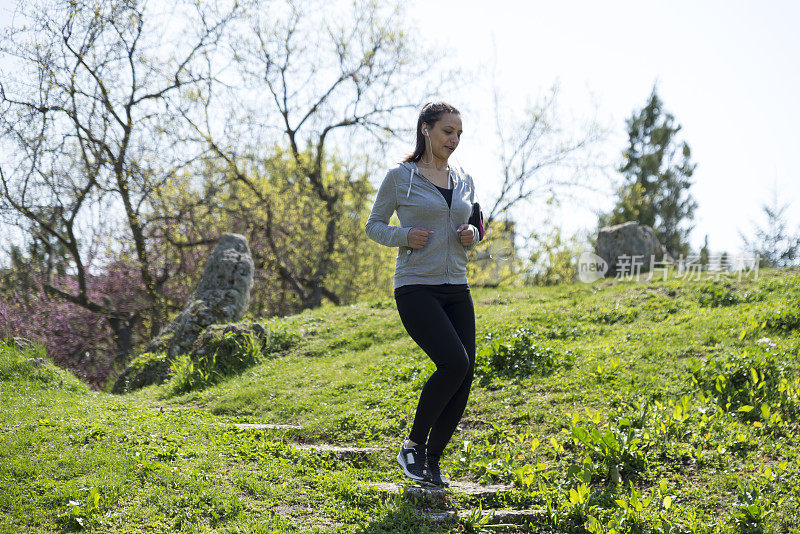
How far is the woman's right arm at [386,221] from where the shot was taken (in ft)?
11.6

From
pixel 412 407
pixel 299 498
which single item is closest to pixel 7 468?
pixel 299 498

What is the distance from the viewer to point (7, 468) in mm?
3859

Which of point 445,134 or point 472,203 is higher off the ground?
point 445,134

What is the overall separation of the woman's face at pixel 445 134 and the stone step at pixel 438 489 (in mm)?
2043

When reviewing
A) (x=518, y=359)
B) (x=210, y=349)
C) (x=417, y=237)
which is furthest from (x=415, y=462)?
(x=210, y=349)

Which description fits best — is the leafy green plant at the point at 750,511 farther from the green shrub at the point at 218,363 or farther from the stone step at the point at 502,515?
the green shrub at the point at 218,363

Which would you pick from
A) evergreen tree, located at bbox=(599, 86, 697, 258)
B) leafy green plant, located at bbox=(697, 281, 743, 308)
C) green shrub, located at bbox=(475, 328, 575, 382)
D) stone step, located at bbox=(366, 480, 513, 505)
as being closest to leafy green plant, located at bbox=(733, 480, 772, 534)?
stone step, located at bbox=(366, 480, 513, 505)

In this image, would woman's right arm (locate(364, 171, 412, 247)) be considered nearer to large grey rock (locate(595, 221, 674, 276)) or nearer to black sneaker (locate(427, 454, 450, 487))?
black sneaker (locate(427, 454, 450, 487))

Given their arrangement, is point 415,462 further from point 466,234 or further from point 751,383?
point 751,383

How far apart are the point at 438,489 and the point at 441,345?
40.7 inches

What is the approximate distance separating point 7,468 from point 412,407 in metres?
3.13

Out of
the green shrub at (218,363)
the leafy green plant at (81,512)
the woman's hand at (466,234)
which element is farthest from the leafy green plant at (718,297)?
the leafy green plant at (81,512)

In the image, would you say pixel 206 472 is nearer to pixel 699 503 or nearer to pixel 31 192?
pixel 699 503

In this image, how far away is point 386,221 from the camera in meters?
3.71
